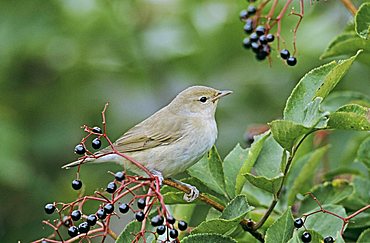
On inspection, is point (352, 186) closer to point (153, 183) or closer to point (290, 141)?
point (290, 141)

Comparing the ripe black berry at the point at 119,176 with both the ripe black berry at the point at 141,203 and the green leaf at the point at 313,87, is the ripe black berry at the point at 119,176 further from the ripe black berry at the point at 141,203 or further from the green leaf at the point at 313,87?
the green leaf at the point at 313,87

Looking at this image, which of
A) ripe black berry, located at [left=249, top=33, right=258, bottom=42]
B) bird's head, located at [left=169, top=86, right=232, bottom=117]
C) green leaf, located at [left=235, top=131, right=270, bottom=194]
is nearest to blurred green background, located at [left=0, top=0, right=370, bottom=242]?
bird's head, located at [left=169, top=86, right=232, bottom=117]

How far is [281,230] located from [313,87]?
17.9 inches

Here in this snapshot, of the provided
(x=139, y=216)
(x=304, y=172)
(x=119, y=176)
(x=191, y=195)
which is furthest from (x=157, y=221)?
(x=304, y=172)

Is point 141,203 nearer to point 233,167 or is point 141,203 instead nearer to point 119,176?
point 119,176

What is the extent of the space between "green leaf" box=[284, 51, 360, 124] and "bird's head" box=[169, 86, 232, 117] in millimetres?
1336

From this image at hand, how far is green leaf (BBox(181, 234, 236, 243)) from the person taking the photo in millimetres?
2146

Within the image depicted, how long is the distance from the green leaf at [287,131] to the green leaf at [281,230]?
213 millimetres

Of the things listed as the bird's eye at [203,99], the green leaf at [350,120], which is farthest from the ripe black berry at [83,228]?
the bird's eye at [203,99]

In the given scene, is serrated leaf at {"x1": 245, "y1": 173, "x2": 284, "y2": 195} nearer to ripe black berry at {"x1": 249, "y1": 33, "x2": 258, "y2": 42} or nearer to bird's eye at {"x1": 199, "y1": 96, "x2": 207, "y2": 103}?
ripe black berry at {"x1": 249, "y1": 33, "x2": 258, "y2": 42}

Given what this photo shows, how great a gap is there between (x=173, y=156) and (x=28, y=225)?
1970 mm

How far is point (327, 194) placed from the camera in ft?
8.86

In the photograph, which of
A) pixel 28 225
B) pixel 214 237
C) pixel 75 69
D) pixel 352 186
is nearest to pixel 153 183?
pixel 214 237

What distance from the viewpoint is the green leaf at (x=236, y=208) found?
2.22 meters
